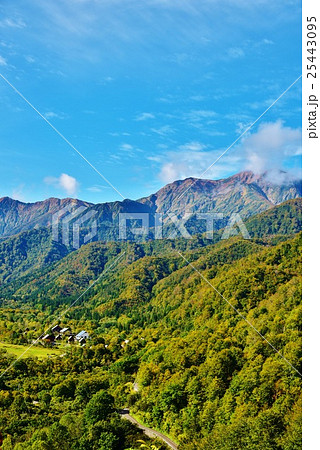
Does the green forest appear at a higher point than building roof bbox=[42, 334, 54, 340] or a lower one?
higher

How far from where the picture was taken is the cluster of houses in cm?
3499

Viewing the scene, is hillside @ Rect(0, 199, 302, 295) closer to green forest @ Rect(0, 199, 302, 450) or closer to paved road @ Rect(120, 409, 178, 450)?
green forest @ Rect(0, 199, 302, 450)

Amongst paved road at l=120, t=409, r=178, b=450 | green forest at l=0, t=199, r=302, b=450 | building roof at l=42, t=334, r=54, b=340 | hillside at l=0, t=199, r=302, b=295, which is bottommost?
building roof at l=42, t=334, r=54, b=340

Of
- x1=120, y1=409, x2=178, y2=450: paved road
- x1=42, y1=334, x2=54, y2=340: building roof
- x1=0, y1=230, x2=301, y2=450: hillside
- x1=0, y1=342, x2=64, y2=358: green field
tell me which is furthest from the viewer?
x1=42, y1=334, x2=54, y2=340: building roof

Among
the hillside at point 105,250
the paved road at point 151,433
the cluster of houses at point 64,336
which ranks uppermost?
the hillside at point 105,250

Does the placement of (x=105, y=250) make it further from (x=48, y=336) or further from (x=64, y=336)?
(x=48, y=336)

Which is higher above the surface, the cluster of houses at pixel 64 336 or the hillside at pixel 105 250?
the hillside at pixel 105 250

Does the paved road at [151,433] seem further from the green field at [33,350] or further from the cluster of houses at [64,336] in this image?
the cluster of houses at [64,336]

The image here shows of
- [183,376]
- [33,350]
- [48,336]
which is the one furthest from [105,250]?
[183,376]

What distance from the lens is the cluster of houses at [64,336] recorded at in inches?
1377

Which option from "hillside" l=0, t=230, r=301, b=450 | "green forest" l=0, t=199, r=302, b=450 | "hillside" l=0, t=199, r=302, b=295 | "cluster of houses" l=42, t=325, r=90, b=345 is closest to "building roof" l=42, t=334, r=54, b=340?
"cluster of houses" l=42, t=325, r=90, b=345

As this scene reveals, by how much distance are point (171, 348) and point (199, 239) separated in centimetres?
7759

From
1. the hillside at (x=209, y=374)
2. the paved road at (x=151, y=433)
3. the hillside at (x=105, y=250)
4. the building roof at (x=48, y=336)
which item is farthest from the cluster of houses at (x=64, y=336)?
the hillside at (x=105, y=250)
